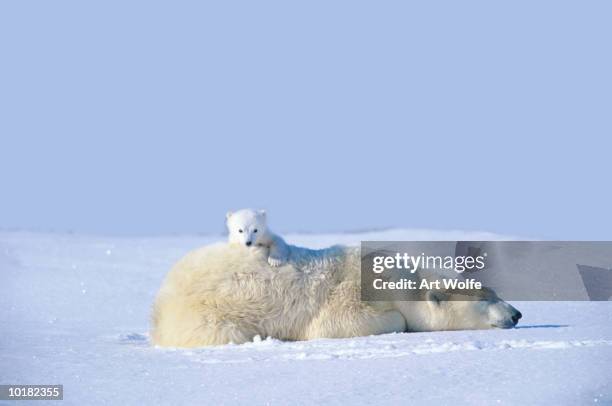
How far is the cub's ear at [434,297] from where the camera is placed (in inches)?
294

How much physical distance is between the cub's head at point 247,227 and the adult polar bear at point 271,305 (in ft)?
0.26

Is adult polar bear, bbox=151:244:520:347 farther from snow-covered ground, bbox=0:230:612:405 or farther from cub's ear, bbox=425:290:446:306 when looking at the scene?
snow-covered ground, bbox=0:230:612:405

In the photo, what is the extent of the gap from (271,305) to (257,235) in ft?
1.97

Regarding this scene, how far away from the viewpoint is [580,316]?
28.4ft

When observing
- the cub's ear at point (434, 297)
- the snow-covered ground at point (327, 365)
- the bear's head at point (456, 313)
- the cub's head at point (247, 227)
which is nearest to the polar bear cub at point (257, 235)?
the cub's head at point (247, 227)

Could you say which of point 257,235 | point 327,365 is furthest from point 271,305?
point 327,365

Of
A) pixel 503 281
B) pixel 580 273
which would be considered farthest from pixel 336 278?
pixel 580 273

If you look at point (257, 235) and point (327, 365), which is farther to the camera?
point (257, 235)

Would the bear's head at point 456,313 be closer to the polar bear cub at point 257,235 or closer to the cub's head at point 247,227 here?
the polar bear cub at point 257,235

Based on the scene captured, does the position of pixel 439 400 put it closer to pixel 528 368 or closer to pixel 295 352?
pixel 528 368

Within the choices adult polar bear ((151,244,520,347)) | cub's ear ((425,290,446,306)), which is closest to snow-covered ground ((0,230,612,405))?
adult polar bear ((151,244,520,347))

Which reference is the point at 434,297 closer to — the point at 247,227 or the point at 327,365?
the point at 247,227

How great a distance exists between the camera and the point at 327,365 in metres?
5.68

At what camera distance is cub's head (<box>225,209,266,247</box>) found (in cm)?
734
